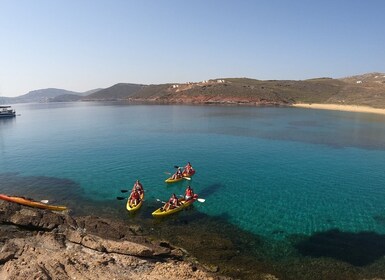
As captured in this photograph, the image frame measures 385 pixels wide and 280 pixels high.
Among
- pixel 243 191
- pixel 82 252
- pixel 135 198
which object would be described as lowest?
pixel 243 191

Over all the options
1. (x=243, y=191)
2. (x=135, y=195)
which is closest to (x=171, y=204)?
(x=135, y=195)

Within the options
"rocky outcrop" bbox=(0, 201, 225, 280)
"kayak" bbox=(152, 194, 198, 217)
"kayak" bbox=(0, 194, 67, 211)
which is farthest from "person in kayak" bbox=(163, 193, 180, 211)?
"kayak" bbox=(0, 194, 67, 211)

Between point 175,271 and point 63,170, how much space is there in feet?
117

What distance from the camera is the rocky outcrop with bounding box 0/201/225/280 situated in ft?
61.0

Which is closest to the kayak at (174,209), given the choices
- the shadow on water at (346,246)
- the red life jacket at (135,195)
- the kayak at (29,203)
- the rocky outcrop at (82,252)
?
the red life jacket at (135,195)

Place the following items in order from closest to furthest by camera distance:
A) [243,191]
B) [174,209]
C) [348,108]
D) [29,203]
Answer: [29,203]
[174,209]
[243,191]
[348,108]

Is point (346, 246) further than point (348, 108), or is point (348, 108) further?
point (348, 108)

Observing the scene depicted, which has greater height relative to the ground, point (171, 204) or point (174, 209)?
point (171, 204)

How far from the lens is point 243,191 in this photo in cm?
3866

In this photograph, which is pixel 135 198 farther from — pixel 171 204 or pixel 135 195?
pixel 171 204

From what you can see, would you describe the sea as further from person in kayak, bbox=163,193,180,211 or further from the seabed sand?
the seabed sand

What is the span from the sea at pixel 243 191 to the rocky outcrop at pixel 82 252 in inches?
112

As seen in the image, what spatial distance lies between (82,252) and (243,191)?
22621 mm

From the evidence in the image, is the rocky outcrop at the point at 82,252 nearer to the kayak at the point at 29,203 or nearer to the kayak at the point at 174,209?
the kayak at the point at 29,203
